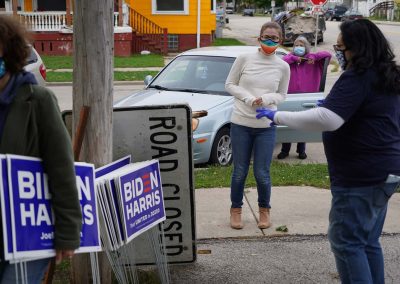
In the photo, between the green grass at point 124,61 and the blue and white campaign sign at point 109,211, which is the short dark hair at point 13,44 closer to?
the blue and white campaign sign at point 109,211

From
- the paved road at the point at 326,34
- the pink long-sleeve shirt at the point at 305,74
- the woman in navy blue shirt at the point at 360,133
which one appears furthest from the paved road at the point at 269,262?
the paved road at the point at 326,34

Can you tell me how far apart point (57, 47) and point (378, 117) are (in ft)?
70.7

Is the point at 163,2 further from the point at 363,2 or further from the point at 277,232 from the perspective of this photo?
the point at 363,2

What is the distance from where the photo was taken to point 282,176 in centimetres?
709

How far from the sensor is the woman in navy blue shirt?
10.4 ft

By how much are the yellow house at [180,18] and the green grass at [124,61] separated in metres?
2.23

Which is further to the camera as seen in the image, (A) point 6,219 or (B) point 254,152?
(B) point 254,152

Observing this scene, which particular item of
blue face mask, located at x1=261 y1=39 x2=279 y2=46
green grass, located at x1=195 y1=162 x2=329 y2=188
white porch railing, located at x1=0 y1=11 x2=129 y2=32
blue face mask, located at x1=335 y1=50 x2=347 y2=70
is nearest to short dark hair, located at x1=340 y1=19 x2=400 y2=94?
blue face mask, located at x1=335 y1=50 x2=347 y2=70

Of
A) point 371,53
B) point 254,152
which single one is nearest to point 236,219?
point 254,152

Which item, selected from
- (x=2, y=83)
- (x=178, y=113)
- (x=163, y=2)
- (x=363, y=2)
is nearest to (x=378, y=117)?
(x=178, y=113)

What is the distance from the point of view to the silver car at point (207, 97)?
763cm

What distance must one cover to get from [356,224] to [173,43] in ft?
75.7

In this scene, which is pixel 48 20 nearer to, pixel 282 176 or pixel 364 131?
pixel 282 176

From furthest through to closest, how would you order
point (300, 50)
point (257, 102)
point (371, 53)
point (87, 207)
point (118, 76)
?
point (118, 76), point (300, 50), point (257, 102), point (371, 53), point (87, 207)
